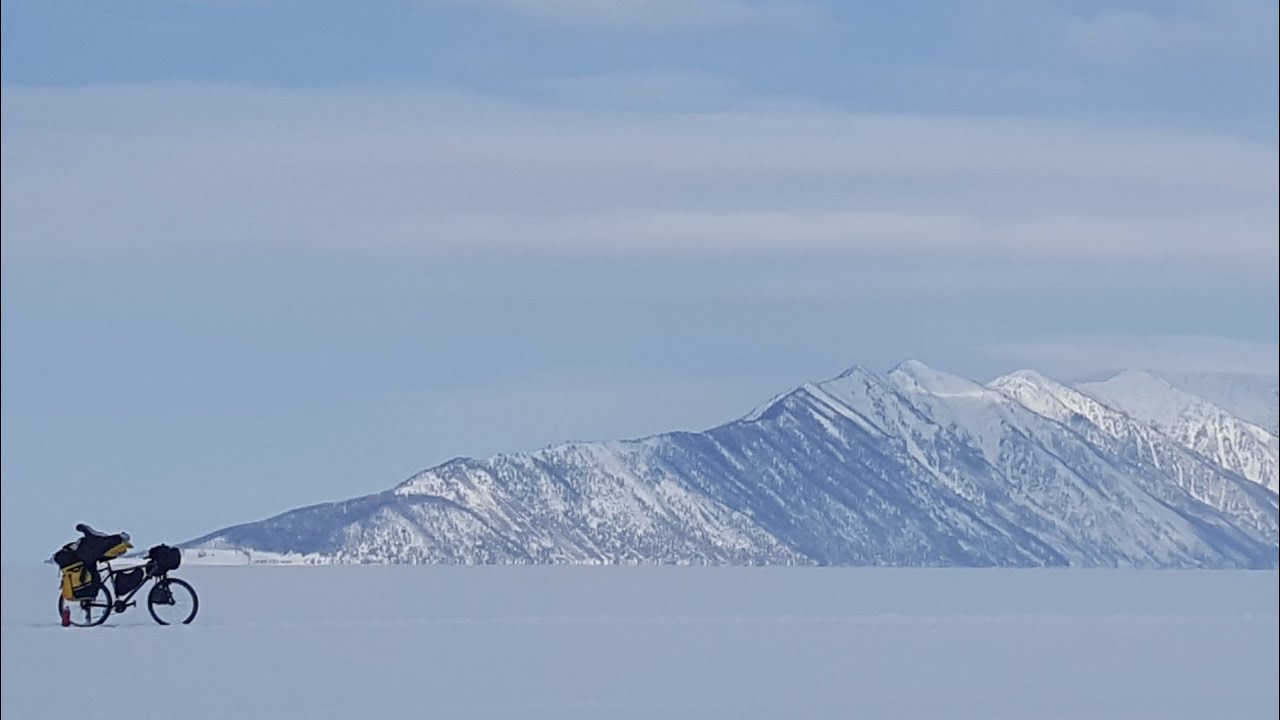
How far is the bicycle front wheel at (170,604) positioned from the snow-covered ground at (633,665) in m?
0.51

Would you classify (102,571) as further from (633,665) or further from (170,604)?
(633,665)

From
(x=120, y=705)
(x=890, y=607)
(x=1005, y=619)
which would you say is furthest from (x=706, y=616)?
(x=120, y=705)

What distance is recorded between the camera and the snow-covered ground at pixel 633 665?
77.0 feet

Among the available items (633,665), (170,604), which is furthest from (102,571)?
(633,665)

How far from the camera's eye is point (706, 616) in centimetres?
5022

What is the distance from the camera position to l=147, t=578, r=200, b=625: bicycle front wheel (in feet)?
123

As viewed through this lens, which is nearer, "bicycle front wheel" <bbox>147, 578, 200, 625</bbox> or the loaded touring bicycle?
the loaded touring bicycle

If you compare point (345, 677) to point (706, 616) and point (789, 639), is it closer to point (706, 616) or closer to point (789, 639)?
point (789, 639)

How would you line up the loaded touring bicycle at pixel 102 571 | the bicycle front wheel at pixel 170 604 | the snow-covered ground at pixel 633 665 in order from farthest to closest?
the bicycle front wheel at pixel 170 604
the loaded touring bicycle at pixel 102 571
the snow-covered ground at pixel 633 665

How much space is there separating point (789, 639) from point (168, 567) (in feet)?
36.6

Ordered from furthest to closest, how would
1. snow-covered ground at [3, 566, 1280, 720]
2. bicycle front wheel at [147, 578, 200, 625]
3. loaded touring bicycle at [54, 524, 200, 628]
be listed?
bicycle front wheel at [147, 578, 200, 625] < loaded touring bicycle at [54, 524, 200, 628] < snow-covered ground at [3, 566, 1280, 720]

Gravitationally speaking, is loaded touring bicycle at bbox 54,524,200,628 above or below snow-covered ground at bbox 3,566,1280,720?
above

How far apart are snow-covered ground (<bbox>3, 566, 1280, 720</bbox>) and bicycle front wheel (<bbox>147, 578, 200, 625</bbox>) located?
0.51 m

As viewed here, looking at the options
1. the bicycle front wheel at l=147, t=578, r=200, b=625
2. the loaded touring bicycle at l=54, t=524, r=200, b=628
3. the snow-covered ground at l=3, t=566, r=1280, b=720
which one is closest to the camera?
the snow-covered ground at l=3, t=566, r=1280, b=720
